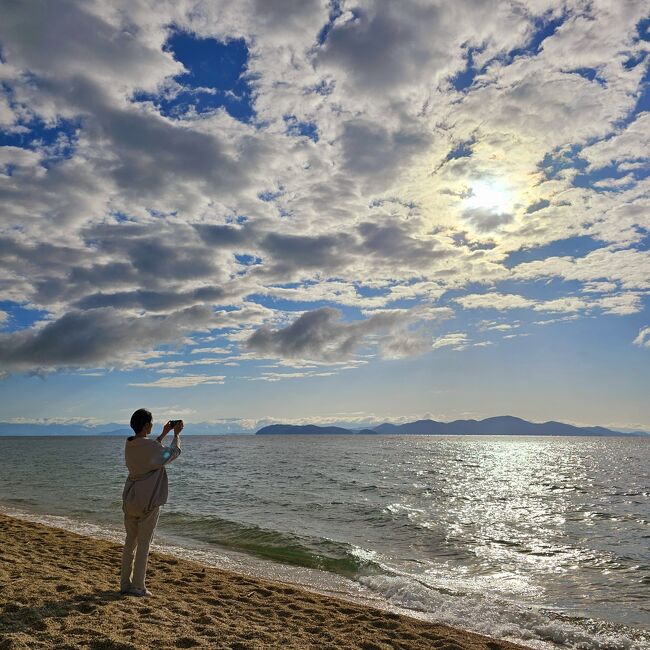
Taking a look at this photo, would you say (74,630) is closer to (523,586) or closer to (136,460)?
(136,460)

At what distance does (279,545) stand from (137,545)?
822cm

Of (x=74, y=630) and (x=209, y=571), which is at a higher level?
(x=74, y=630)

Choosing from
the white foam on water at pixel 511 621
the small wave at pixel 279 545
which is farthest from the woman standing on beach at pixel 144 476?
the small wave at pixel 279 545

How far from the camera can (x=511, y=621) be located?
29.9ft

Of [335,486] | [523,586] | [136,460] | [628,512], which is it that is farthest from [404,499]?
[136,460]

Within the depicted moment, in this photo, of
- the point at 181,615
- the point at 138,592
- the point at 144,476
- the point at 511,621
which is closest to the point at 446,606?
the point at 511,621

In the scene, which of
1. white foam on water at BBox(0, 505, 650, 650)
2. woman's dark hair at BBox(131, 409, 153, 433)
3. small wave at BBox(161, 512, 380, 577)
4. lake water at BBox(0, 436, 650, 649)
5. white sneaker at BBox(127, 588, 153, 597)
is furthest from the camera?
small wave at BBox(161, 512, 380, 577)

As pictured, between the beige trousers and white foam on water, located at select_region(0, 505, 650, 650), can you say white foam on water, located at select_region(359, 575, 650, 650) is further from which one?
the beige trousers

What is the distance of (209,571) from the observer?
36.6ft

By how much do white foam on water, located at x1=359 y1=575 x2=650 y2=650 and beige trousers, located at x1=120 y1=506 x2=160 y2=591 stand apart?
16.0ft

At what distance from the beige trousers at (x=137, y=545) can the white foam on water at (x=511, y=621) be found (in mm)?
4877

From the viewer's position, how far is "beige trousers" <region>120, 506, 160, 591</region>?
24.8 feet

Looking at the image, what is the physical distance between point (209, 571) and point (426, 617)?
16.0 ft

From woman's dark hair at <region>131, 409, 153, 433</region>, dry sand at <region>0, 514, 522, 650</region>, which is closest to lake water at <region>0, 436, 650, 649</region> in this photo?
dry sand at <region>0, 514, 522, 650</region>
